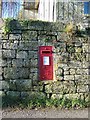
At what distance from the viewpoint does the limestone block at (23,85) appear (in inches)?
307

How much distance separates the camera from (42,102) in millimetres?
7621

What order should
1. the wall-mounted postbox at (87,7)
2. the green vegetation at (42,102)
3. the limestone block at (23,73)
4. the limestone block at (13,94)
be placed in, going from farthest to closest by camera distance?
the wall-mounted postbox at (87,7) → the limestone block at (23,73) → the limestone block at (13,94) → the green vegetation at (42,102)

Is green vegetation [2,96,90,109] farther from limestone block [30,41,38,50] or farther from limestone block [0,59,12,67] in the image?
limestone block [30,41,38,50]

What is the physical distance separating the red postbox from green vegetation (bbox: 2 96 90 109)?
2.12 ft

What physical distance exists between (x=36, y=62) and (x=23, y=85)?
2.39 ft

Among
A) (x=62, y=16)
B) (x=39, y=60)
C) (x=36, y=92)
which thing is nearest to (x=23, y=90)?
(x=36, y=92)

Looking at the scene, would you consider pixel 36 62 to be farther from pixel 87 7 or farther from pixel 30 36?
pixel 87 7

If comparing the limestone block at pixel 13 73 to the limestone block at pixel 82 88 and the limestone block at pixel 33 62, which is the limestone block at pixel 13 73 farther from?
the limestone block at pixel 82 88

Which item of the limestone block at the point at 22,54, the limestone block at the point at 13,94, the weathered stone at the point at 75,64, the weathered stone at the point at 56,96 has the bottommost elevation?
the weathered stone at the point at 56,96

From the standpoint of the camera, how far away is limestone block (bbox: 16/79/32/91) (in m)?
7.80

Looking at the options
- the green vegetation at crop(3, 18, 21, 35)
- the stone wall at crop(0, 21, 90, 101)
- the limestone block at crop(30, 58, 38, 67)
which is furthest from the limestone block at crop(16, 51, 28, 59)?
the green vegetation at crop(3, 18, 21, 35)

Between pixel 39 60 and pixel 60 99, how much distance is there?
122cm

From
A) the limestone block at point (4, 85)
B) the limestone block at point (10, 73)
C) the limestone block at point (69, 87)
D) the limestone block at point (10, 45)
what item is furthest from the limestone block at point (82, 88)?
the limestone block at point (10, 45)

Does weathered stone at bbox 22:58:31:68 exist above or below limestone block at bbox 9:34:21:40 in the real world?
below
